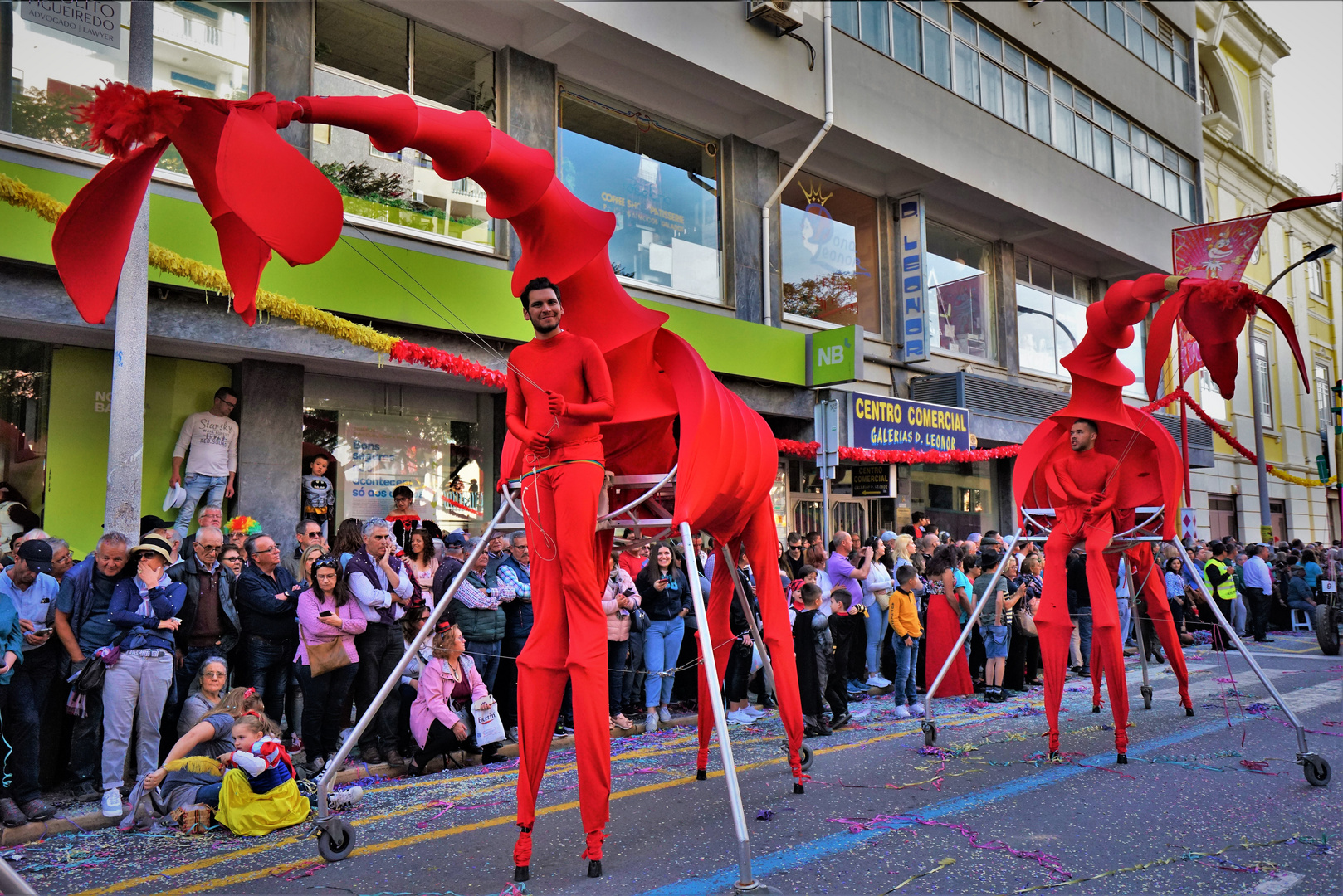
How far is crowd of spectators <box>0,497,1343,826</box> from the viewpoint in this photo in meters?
6.46

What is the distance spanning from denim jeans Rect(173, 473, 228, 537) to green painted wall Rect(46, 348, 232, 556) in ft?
0.89

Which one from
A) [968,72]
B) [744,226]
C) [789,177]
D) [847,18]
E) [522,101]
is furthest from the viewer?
[968,72]

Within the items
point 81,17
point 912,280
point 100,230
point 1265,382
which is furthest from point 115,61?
point 1265,382

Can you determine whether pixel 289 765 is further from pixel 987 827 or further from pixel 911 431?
pixel 911 431

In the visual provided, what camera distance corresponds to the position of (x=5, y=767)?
6078 mm

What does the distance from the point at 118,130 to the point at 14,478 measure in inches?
323

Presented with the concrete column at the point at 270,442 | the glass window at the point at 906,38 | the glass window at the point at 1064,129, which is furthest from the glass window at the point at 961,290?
the concrete column at the point at 270,442

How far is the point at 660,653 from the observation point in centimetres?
965

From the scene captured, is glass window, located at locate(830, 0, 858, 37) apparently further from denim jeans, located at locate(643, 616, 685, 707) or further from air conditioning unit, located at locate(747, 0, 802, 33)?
denim jeans, located at locate(643, 616, 685, 707)

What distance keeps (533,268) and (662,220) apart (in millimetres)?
10940

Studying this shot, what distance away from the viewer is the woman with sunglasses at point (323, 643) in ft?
24.2

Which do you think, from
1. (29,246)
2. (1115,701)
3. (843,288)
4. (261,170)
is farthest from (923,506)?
(261,170)

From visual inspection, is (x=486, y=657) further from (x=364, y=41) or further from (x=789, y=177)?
(x=789, y=177)

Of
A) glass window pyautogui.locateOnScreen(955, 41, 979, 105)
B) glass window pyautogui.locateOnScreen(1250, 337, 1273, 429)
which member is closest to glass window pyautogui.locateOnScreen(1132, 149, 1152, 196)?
glass window pyautogui.locateOnScreen(955, 41, 979, 105)
